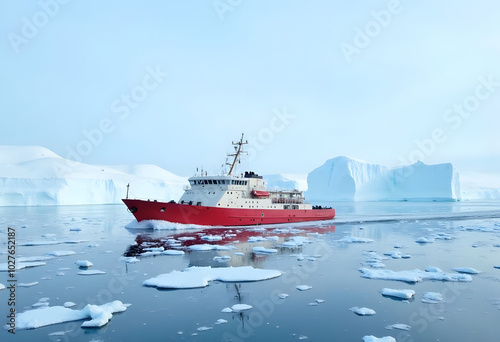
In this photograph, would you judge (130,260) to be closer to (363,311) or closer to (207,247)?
(207,247)

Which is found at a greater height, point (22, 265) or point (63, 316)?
point (22, 265)

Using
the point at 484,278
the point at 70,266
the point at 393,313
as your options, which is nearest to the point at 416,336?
the point at 393,313

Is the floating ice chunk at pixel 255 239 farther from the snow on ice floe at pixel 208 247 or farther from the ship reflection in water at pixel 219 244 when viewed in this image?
the snow on ice floe at pixel 208 247

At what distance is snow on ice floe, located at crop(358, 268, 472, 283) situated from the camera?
10.4 metres

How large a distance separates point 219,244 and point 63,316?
34.0ft

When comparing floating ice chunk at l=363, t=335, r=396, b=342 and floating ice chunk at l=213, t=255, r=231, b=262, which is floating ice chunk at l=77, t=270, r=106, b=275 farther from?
floating ice chunk at l=363, t=335, r=396, b=342

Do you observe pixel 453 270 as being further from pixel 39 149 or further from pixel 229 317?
pixel 39 149

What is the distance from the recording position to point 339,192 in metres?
80.5

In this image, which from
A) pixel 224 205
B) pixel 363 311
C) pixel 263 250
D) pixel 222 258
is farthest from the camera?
pixel 224 205

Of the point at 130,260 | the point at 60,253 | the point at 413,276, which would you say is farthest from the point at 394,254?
the point at 60,253

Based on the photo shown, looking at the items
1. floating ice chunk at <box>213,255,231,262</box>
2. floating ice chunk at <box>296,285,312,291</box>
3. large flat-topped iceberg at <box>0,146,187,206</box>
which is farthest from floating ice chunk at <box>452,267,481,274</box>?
large flat-topped iceberg at <box>0,146,187,206</box>

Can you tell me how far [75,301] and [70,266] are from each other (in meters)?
4.54

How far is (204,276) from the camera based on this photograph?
10609 mm

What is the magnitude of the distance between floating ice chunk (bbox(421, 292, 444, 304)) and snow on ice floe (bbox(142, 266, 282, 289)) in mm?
4212
